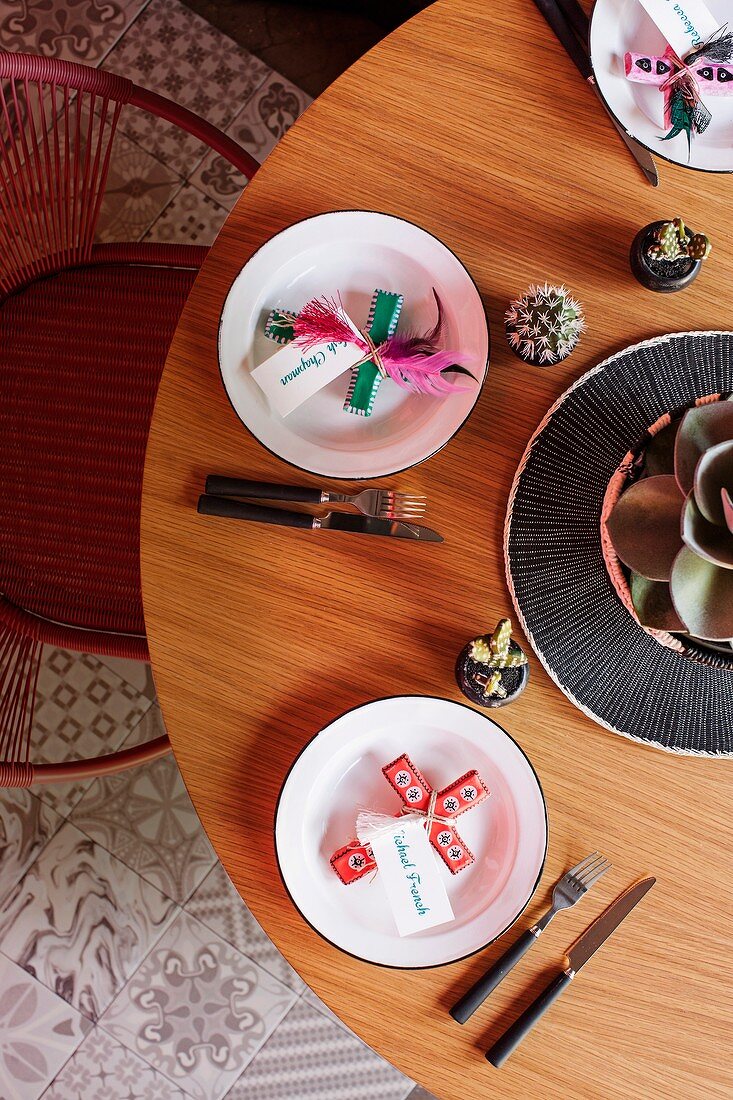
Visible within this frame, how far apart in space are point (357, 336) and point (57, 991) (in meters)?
1.38

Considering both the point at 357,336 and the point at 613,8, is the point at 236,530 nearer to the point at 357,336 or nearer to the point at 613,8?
the point at 357,336

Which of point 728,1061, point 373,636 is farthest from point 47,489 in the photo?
point 728,1061

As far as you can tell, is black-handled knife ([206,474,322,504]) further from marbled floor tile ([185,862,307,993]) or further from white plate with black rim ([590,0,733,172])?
marbled floor tile ([185,862,307,993])

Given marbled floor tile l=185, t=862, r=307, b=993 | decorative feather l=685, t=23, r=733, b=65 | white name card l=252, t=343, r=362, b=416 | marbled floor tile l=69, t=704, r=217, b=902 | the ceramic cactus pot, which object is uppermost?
decorative feather l=685, t=23, r=733, b=65

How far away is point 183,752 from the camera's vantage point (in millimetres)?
817

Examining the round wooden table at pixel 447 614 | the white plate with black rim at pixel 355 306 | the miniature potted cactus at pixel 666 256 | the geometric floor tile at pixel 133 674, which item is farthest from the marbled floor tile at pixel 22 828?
the miniature potted cactus at pixel 666 256

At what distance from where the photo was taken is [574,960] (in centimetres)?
81

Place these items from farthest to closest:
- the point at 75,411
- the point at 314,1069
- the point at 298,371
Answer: the point at 314,1069, the point at 75,411, the point at 298,371

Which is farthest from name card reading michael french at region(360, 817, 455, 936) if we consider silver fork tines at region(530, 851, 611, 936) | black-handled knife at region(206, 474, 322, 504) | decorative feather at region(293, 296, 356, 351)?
decorative feather at region(293, 296, 356, 351)

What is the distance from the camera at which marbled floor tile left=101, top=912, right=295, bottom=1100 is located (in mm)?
1514

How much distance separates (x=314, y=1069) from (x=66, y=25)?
1991mm

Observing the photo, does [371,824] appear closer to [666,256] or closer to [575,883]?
[575,883]

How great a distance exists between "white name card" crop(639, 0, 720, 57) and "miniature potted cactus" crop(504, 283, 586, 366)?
0.24m

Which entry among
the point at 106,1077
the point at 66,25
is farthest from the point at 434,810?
the point at 66,25
